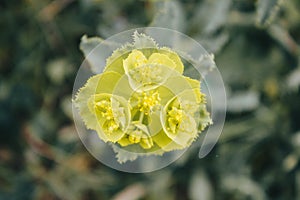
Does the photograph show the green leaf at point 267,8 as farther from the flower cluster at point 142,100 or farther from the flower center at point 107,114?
the flower center at point 107,114

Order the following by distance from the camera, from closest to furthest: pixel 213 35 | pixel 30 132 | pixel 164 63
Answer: pixel 164 63 → pixel 213 35 → pixel 30 132

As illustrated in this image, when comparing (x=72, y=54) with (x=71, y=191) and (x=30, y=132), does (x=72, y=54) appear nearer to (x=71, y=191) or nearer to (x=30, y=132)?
(x=30, y=132)

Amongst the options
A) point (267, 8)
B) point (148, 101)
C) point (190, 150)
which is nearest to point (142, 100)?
point (148, 101)

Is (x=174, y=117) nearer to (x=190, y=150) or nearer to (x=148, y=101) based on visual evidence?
(x=148, y=101)

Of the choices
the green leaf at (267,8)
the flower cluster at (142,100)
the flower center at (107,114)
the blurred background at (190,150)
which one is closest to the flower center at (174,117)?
the flower cluster at (142,100)

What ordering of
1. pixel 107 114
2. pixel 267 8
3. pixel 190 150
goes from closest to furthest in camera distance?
pixel 107 114
pixel 267 8
pixel 190 150

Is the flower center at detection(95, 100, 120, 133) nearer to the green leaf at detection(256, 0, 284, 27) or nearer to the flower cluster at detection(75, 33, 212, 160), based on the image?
the flower cluster at detection(75, 33, 212, 160)

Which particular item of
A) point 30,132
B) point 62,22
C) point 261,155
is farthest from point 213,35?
point 30,132
